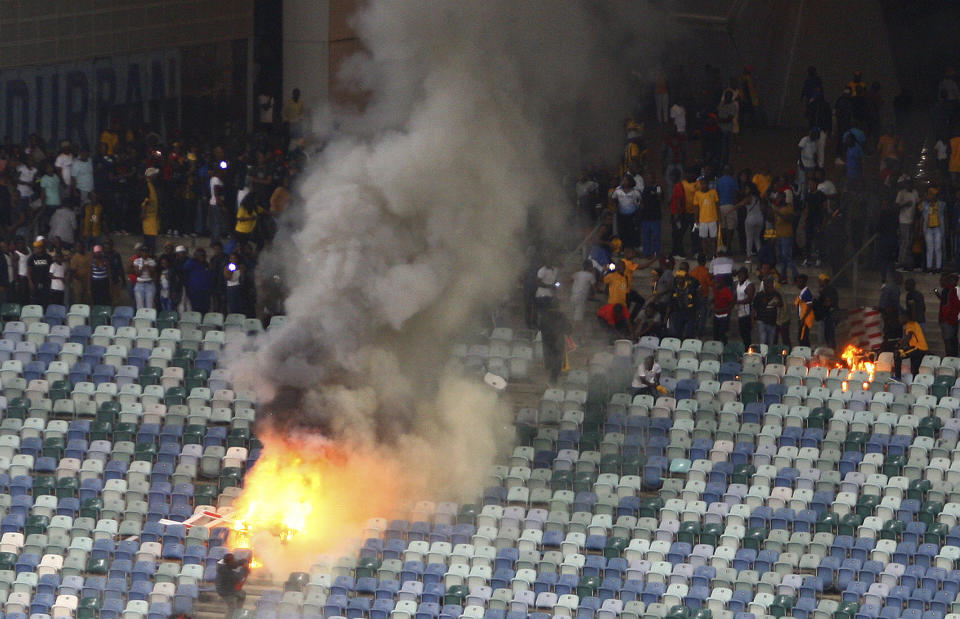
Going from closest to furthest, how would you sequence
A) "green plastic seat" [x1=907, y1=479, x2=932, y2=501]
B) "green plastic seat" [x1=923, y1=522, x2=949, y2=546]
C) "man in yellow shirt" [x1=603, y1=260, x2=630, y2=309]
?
"green plastic seat" [x1=923, y1=522, x2=949, y2=546], "green plastic seat" [x1=907, y1=479, x2=932, y2=501], "man in yellow shirt" [x1=603, y1=260, x2=630, y2=309]

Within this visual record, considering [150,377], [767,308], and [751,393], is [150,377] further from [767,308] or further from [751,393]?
[767,308]

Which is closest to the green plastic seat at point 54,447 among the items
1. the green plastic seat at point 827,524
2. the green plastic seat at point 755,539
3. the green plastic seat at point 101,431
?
the green plastic seat at point 101,431

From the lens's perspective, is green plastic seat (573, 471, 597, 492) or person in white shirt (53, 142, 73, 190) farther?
person in white shirt (53, 142, 73, 190)

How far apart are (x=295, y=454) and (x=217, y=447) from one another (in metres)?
1.83

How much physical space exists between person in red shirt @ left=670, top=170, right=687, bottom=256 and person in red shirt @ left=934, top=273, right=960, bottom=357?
4.72m

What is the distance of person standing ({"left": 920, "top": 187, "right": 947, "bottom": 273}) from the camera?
3145cm

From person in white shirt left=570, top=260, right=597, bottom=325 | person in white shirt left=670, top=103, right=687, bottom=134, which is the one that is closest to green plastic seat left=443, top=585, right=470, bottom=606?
person in white shirt left=570, top=260, right=597, bottom=325

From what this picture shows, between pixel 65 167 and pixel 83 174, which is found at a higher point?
pixel 65 167

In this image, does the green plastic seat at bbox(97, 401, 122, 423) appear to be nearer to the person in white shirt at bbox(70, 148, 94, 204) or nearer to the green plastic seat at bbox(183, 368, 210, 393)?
the green plastic seat at bbox(183, 368, 210, 393)

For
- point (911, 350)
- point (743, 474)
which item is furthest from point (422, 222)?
point (911, 350)

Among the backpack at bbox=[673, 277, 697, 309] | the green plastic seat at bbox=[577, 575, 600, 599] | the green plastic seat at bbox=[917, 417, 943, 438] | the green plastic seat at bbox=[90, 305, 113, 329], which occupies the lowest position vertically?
the green plastic seat at bbox=[577, 575, 600, 599]

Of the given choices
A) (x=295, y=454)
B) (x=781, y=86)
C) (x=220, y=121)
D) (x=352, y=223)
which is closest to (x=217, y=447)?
(x=295, y=454)

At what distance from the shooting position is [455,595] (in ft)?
85.2

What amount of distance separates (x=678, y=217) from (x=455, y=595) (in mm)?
9315
